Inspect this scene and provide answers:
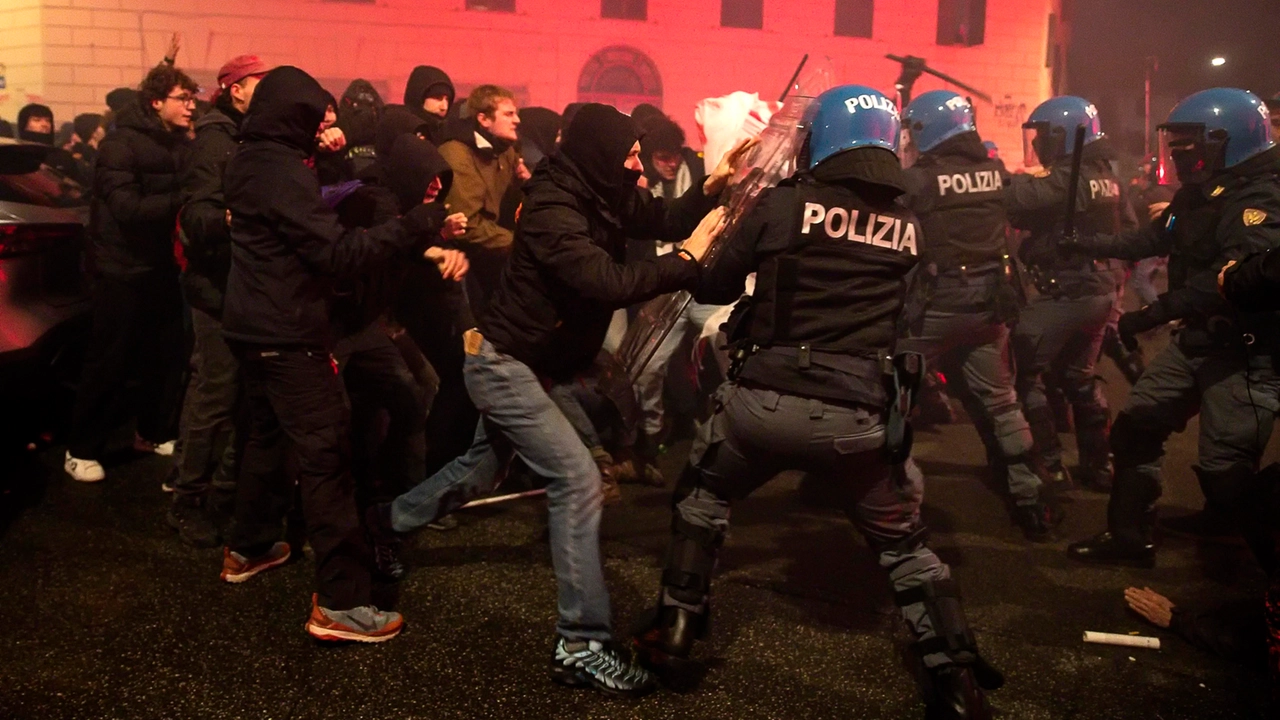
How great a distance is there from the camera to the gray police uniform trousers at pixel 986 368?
16.4 ft

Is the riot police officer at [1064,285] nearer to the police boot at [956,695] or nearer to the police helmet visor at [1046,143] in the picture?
the police helmet visor at [1046,143]

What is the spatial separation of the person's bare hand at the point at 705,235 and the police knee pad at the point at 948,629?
124 centimetres

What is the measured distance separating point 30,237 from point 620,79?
14097 millimetres

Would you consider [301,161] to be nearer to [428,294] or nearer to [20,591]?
[428,294]

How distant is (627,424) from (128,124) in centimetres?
293

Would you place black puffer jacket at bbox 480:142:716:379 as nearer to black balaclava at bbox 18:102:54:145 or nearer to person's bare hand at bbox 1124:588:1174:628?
person's bare hand at bbox 1124:588:1174:628

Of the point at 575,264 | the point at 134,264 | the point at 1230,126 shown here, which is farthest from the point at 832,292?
the point at 134,264

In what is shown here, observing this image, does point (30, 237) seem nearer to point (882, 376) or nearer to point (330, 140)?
point (330, 140)

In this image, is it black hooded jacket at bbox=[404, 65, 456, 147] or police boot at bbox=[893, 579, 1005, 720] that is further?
black hooded jacket at bbox=[404, 65, 456, 147]

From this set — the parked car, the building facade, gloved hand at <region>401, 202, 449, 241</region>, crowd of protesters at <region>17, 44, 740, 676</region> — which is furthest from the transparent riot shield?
the building facade

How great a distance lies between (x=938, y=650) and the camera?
9.82 ft

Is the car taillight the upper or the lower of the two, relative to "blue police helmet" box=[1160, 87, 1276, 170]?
lower

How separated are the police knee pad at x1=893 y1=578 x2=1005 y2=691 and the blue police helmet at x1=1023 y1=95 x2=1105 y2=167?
3429 millimetres

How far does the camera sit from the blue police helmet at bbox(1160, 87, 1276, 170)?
4.11 metres
